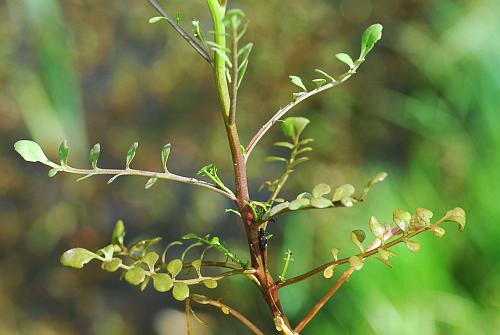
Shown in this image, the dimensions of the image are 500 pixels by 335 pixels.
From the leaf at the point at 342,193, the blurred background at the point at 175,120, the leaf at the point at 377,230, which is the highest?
the leaf at the point at 342,193

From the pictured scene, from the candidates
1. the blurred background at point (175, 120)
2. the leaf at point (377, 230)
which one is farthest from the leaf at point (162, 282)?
the blurred background at point (175, 120)

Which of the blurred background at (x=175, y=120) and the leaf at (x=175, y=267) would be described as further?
the blurred background at (x=175, y=120)

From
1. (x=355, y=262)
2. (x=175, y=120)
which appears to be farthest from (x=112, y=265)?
(x=175, y=120)

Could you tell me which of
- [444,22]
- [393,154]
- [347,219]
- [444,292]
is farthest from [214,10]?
[393,154]

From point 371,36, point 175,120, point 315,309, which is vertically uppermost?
point 371,36

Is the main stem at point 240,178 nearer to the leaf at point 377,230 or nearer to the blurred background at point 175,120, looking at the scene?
the leaf at point 377,230

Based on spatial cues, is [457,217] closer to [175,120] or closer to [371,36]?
[371,36]
